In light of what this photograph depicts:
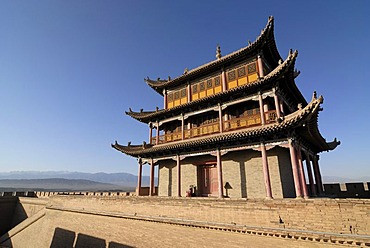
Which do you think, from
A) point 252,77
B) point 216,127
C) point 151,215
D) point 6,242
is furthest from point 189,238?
point 6,242

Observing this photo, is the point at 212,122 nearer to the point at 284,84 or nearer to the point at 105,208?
the point at 284,84

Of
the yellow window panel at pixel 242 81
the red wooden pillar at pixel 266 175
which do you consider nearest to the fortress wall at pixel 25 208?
the red wooden pillar at pixel 266 175

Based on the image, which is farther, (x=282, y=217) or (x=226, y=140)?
(x=226, y=140)

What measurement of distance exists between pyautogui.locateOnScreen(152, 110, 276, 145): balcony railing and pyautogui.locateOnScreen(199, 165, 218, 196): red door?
237 cm

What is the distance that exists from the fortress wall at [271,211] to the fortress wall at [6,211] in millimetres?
20897

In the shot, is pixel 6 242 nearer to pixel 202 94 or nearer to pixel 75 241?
pixel 75 241

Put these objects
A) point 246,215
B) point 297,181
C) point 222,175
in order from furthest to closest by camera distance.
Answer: point 222,175
point 297,181
point 246,215

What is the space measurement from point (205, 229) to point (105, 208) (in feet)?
23.9

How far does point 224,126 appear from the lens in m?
13.2

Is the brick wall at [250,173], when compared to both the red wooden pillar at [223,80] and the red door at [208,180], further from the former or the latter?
the red wooden pillar at [223,80]

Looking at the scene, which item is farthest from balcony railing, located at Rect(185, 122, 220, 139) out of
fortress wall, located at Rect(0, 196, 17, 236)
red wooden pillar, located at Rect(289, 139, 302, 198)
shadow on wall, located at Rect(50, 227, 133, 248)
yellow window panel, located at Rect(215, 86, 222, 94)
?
Result: fortress wall, located at Rect(0, 196, 17, 236)

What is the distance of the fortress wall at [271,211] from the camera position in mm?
6680

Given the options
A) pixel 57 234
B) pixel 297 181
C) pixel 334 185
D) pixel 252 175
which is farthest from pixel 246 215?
pixel 57 234

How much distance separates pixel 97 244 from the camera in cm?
1223
